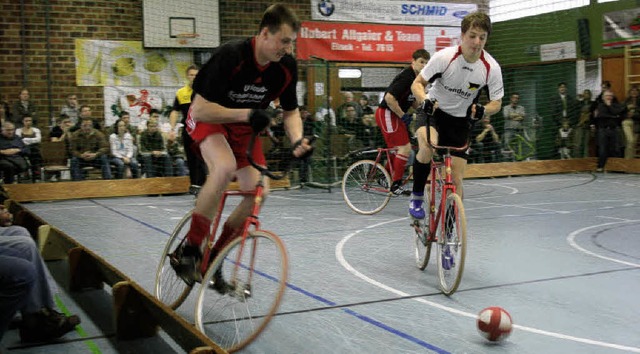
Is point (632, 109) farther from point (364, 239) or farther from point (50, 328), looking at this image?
point (50, 328)

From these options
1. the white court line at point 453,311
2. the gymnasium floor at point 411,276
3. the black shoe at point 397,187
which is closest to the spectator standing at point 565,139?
the gymnasium floor at point 411,276

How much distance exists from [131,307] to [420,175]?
2395mm

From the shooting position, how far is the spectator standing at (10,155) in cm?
1020

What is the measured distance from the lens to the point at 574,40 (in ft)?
55.1

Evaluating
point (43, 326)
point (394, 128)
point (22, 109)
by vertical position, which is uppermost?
point (22, 109)

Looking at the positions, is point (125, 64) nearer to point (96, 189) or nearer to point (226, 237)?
point (96, 189)

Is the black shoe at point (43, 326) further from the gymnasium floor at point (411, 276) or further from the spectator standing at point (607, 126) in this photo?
the spectator standing at point (607, 126)

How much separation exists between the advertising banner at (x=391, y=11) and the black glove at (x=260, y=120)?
12.3m

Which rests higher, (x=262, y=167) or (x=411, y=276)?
(x=262, y=167)

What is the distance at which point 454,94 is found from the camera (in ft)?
16.3

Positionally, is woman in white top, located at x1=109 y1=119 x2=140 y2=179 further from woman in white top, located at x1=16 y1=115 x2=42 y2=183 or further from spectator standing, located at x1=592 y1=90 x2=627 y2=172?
spectator standing, located at x1=592 y1=90 x2=627 y2=172

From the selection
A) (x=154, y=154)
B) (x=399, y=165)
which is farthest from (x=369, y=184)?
(x=154, y=154)

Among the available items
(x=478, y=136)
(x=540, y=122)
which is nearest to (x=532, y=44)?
(x=540, y=122)

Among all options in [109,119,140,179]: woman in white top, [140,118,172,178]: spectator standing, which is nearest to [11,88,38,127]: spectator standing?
[109,119,140,179]: woman in white top
